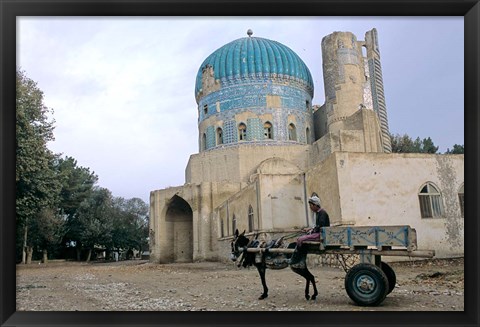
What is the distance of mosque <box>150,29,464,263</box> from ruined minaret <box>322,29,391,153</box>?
0.06 metres

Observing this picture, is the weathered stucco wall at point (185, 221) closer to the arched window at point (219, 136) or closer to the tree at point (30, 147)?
the arched window at point (219, 136)

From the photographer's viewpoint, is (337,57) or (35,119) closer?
(35,119)

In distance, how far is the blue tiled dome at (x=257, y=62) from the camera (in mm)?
29969

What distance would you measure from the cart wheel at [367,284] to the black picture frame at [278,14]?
221 centimetres

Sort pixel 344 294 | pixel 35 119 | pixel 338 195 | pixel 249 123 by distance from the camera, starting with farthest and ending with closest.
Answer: pixel 249 123
pixel 35 119
pixel 338 195
pixel 344 294

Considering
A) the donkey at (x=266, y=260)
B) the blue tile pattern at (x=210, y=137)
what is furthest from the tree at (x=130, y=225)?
the donkey at (x=266, y=260)

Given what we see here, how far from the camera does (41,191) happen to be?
1614cm

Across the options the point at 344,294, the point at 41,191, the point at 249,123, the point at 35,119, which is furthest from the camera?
the point at 249,123

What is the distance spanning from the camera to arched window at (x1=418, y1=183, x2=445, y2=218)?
1415cm

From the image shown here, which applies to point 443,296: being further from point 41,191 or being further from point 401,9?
point 41,191

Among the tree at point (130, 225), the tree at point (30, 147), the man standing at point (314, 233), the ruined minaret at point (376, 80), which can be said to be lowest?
the tree at point (130, 225)

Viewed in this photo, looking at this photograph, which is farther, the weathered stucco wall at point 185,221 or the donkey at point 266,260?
the weathered stucco wall at point 185,221

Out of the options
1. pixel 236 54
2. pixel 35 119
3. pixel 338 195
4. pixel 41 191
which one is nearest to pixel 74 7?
pixel 338 195
